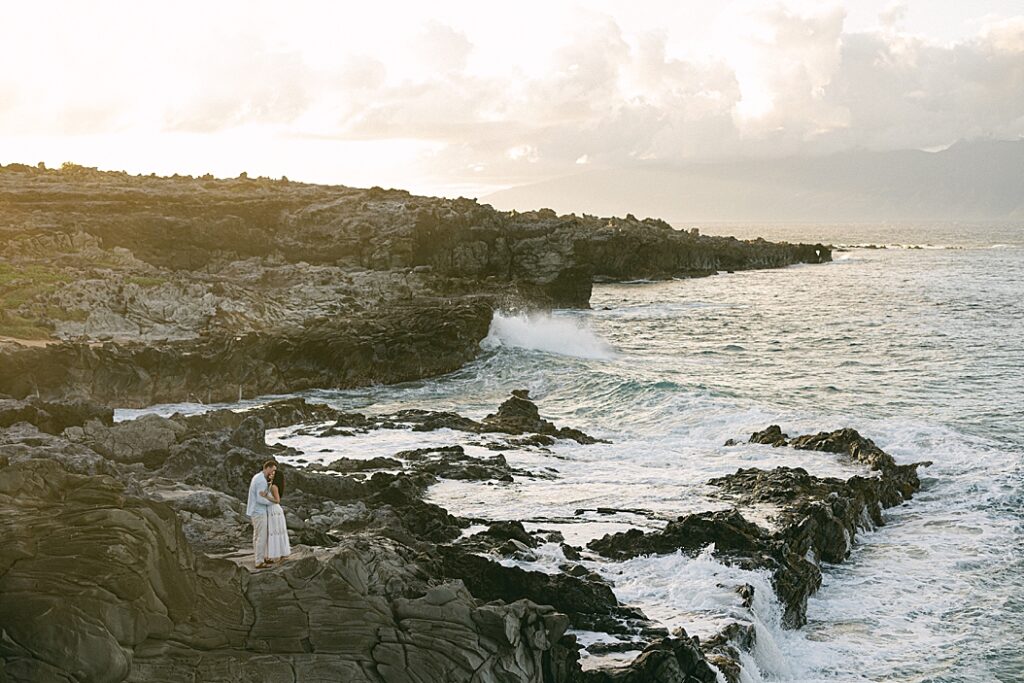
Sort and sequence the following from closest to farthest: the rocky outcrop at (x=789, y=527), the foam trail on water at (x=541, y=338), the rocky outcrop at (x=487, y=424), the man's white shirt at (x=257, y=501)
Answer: the man's white shirt at (x=257, y=501), the rocky outcrop at (x=789, y=527), the rocky outcrop at (x=487, y=424), the foam trail on water at (x=541, y=338)

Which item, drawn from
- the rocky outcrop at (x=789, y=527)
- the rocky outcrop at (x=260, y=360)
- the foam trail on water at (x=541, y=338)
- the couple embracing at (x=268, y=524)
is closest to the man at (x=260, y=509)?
the couple embracing at (x=268, y=524)

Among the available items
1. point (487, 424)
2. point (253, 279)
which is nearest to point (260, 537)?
point (487, 424)

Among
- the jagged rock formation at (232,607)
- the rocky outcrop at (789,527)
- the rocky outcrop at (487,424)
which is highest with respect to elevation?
the jagged rock formation at (232,607)

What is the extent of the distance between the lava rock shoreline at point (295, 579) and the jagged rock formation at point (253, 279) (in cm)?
1485

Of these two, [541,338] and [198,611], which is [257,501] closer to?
[198,611]

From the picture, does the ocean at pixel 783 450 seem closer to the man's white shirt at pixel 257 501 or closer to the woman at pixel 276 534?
the woman at pixel 276 534

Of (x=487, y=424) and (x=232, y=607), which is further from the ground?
(x=232, y=607)

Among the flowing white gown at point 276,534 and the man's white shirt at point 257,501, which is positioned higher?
the man's white shirt at point 257,501

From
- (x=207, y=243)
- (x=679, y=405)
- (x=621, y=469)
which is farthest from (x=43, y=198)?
(x=621, y=469)

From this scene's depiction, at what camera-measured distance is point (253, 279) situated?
55.7 meters

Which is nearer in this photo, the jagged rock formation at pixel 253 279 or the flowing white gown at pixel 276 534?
the flowing white gown at pixel 276 534

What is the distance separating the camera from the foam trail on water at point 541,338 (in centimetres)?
5069

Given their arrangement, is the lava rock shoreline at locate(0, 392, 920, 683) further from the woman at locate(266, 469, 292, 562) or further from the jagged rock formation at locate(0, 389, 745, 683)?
the woman at locate(266, 469, 292, 562)

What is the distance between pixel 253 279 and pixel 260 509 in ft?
142
